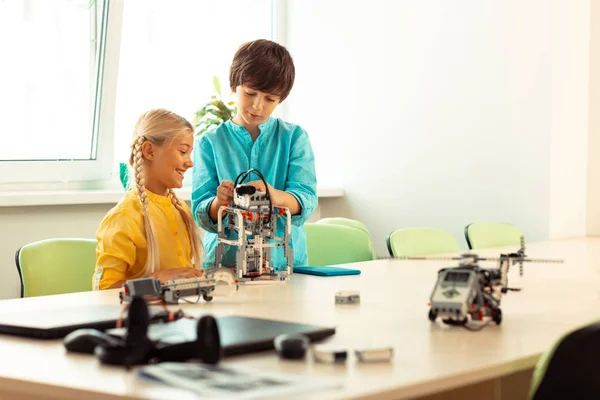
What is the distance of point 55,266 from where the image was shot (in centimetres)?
279

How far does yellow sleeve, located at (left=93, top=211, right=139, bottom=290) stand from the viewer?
2455mm

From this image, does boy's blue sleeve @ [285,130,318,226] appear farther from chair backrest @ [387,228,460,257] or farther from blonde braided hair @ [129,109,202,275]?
chair backrest @ [387,228,460,257]

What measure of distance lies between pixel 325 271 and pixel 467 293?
1048 millimetres

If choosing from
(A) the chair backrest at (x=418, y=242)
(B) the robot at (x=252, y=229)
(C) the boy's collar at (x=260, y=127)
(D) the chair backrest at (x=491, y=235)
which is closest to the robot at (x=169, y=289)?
→ (B) the robot at (x=252, y=229)

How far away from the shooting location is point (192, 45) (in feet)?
16.3

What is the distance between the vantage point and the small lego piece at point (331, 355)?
1371mm

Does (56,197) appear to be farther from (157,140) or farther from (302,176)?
(302,176)

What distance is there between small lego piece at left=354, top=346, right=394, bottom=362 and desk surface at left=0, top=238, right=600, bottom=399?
1 centimetres

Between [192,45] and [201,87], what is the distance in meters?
0.25

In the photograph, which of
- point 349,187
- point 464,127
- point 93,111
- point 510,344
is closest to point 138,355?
point 510,344

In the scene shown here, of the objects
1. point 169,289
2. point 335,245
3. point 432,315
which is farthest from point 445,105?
point 432,315

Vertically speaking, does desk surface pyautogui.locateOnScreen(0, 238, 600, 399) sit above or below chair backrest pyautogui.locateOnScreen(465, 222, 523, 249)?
below

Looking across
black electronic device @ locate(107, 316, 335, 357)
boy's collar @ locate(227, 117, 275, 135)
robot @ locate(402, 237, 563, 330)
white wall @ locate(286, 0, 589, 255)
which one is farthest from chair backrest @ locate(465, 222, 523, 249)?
A: black electronic device @ locate(107, 316, 335, 357)

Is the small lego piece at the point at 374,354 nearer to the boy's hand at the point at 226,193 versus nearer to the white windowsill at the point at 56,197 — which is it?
the boy's hand at the point at 226,193
